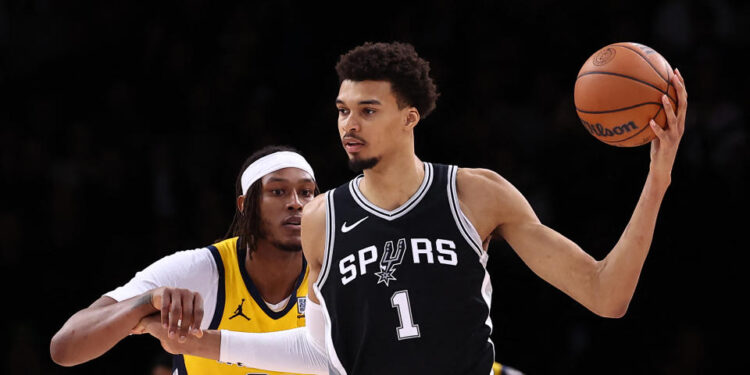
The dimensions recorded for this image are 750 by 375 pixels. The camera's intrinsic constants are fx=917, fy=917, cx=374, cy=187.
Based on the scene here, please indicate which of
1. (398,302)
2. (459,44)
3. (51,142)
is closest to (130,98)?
(51,142)

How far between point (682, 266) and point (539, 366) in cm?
133

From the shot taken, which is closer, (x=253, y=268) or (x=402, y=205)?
(x=402, y=205)

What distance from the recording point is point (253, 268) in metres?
4.59

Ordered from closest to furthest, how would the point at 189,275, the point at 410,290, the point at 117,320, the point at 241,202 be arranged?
the point at 410,290, the point at 117,320, the point at 189,275, the point at 241,202

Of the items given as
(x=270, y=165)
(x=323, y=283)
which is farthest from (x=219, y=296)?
(x=323, y=283)

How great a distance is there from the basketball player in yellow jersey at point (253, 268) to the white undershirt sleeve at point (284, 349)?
0.39 metres

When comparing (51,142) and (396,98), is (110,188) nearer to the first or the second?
(51,142)

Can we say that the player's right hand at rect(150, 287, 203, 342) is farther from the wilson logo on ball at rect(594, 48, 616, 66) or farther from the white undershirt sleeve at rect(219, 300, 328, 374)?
the wilson logo on ball at rect(594, 48, 616, 66)

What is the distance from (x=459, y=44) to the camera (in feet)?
28.6

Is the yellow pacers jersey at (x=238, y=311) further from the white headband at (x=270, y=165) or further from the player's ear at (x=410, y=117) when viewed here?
the player's ear at (x=410, y=117)

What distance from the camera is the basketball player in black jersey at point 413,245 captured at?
10.8 ft

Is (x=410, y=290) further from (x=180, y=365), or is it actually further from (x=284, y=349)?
(x=180, y=365)

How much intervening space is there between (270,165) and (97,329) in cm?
145

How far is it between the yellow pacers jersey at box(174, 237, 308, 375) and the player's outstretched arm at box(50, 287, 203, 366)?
0.63m
